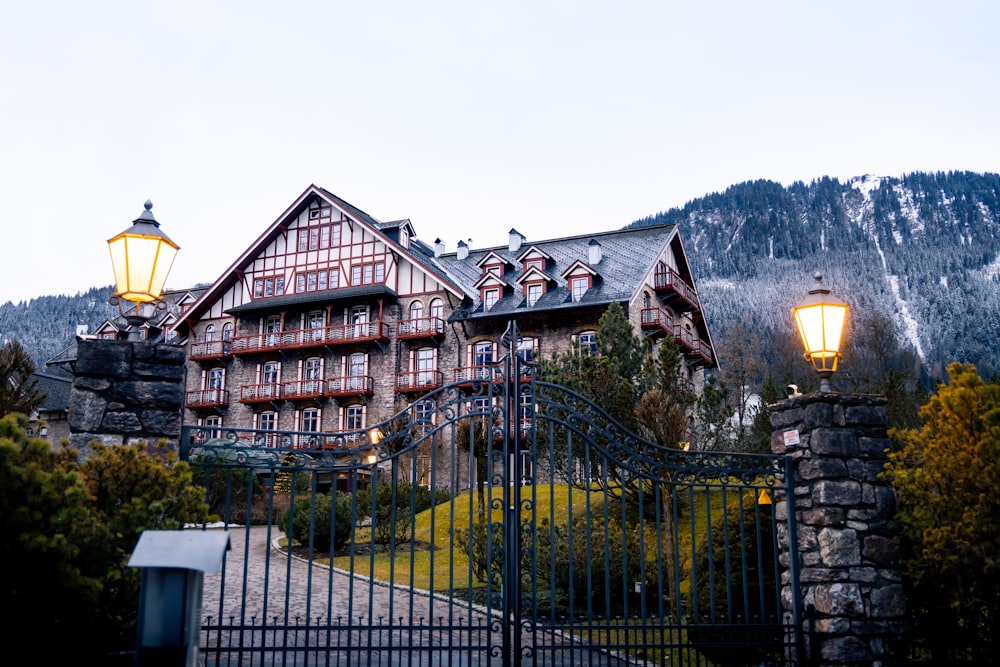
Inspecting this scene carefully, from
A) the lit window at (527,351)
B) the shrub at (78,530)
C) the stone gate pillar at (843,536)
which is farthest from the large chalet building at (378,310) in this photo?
the shrub at (78,530)

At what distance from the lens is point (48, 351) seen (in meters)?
69.8

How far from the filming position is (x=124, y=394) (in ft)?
23.0

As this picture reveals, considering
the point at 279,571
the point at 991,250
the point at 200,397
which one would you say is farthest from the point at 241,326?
the point at 991,250

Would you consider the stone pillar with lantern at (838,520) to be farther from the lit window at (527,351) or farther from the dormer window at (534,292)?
the dormer window at (534,292)

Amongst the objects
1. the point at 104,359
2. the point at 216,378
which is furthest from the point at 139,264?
the point at 216,378

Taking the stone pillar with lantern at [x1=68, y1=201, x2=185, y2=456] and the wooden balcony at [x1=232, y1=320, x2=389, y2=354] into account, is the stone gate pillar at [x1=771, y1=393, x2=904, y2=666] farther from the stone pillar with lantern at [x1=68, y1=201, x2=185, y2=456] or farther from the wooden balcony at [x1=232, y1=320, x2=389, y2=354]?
the wooden balcony at [x1=232, y1=320, x2=389, y2=354]

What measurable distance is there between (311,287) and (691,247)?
79451 mm

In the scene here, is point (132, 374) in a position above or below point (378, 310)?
below

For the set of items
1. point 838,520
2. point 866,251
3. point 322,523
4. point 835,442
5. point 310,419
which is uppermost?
point 866,251

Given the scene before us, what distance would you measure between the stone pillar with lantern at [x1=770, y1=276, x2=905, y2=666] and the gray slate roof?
2095 cm

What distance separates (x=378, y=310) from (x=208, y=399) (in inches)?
335

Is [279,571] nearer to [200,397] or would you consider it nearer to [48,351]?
[200,397]

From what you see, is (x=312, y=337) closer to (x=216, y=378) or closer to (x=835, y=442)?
(x=216, y=378)

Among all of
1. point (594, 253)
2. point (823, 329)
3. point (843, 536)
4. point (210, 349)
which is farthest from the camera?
point (210, 349)
